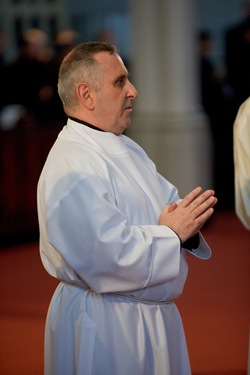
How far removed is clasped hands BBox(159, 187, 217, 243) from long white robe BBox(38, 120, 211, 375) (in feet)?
0.17

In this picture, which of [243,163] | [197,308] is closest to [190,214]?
[243,163]

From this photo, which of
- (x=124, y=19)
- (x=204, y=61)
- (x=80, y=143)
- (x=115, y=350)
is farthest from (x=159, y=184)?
(x=124, y=19)

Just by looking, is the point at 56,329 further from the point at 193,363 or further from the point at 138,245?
the point at 193,363

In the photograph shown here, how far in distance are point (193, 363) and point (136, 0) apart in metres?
6.24

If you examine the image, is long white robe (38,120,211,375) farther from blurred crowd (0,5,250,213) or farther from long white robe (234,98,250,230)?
blurred crowd (0,5,250,213)

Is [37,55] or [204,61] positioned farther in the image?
[204,61]

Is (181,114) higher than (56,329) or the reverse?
the reverse

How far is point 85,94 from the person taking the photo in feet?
12.9

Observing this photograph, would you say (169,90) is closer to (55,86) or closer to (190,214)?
(55,86)

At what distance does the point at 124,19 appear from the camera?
64.2 ft

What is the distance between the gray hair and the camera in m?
3.92

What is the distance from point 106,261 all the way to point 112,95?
2.23 ft

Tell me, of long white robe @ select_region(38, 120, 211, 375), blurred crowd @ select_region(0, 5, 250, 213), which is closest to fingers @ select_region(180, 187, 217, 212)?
long white robe @ select_region(38, 120, 211, 375)

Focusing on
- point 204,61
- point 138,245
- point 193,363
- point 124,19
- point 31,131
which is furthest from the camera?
point 124,19
